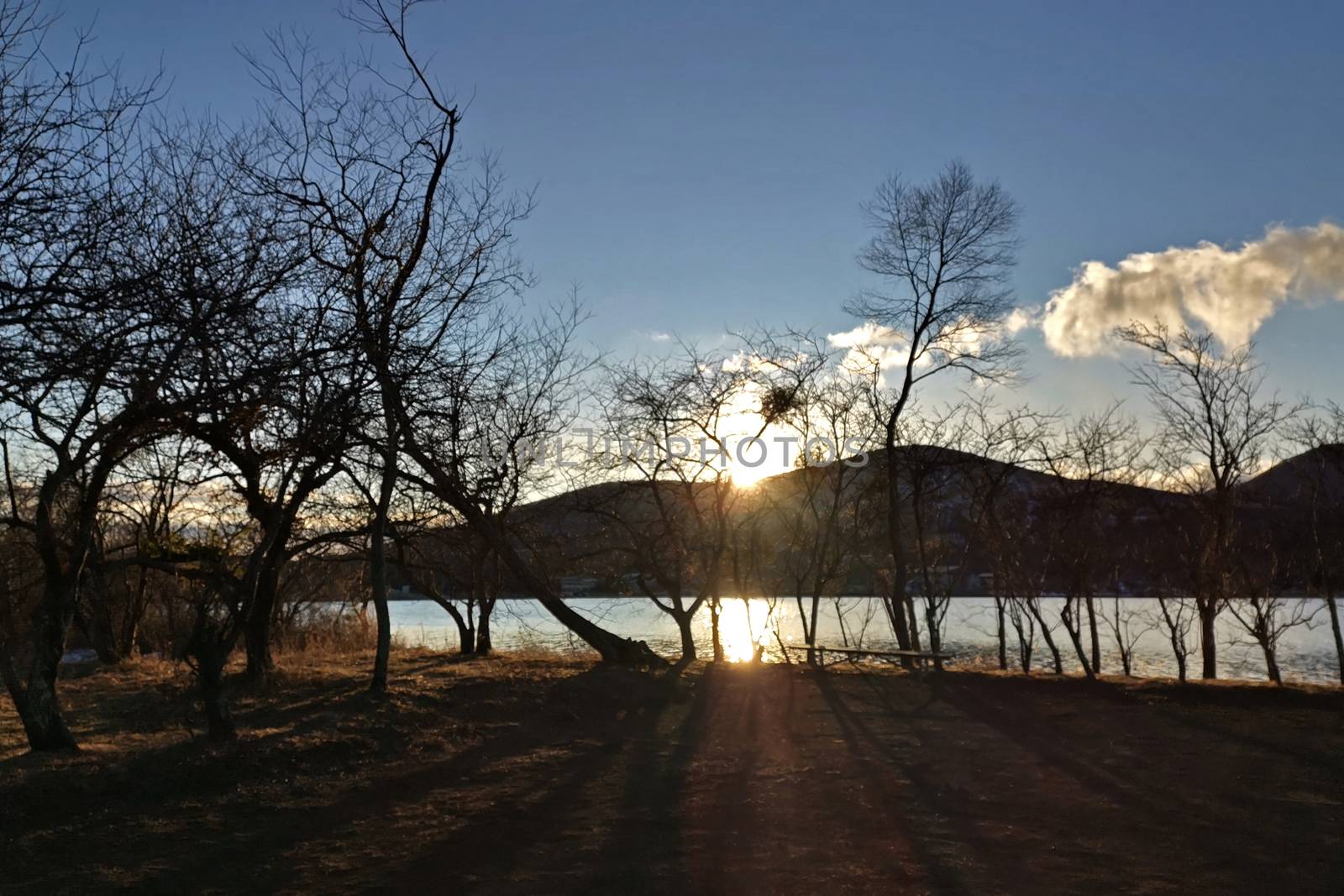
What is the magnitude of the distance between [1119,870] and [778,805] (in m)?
2.53

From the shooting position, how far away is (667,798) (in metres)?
7.95

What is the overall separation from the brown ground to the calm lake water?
30.5 feet

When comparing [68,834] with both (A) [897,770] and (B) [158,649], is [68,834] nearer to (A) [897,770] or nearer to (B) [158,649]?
(A) [897,770]

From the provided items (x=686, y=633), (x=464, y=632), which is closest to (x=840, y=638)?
(x=464, y=632)

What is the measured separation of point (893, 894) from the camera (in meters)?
5.45

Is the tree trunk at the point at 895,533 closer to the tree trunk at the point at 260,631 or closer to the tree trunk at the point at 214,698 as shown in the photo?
the tree trunk at the point at 260,631

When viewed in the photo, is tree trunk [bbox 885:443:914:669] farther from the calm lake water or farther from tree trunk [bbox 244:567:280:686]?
tree trunk [bbox 244:567:280:686]

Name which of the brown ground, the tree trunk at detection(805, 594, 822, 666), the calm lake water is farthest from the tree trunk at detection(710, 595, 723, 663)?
the brown ground

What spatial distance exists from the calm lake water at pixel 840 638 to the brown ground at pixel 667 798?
930 cm

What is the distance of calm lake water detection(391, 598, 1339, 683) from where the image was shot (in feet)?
87.7

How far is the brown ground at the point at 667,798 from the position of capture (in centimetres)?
585

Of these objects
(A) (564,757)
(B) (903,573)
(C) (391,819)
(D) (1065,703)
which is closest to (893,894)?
(C) (391,819)

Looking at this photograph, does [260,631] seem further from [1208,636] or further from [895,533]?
[1208,636]

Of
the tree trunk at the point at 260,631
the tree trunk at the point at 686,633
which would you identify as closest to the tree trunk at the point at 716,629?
the tree trunk at the point at 686,633
